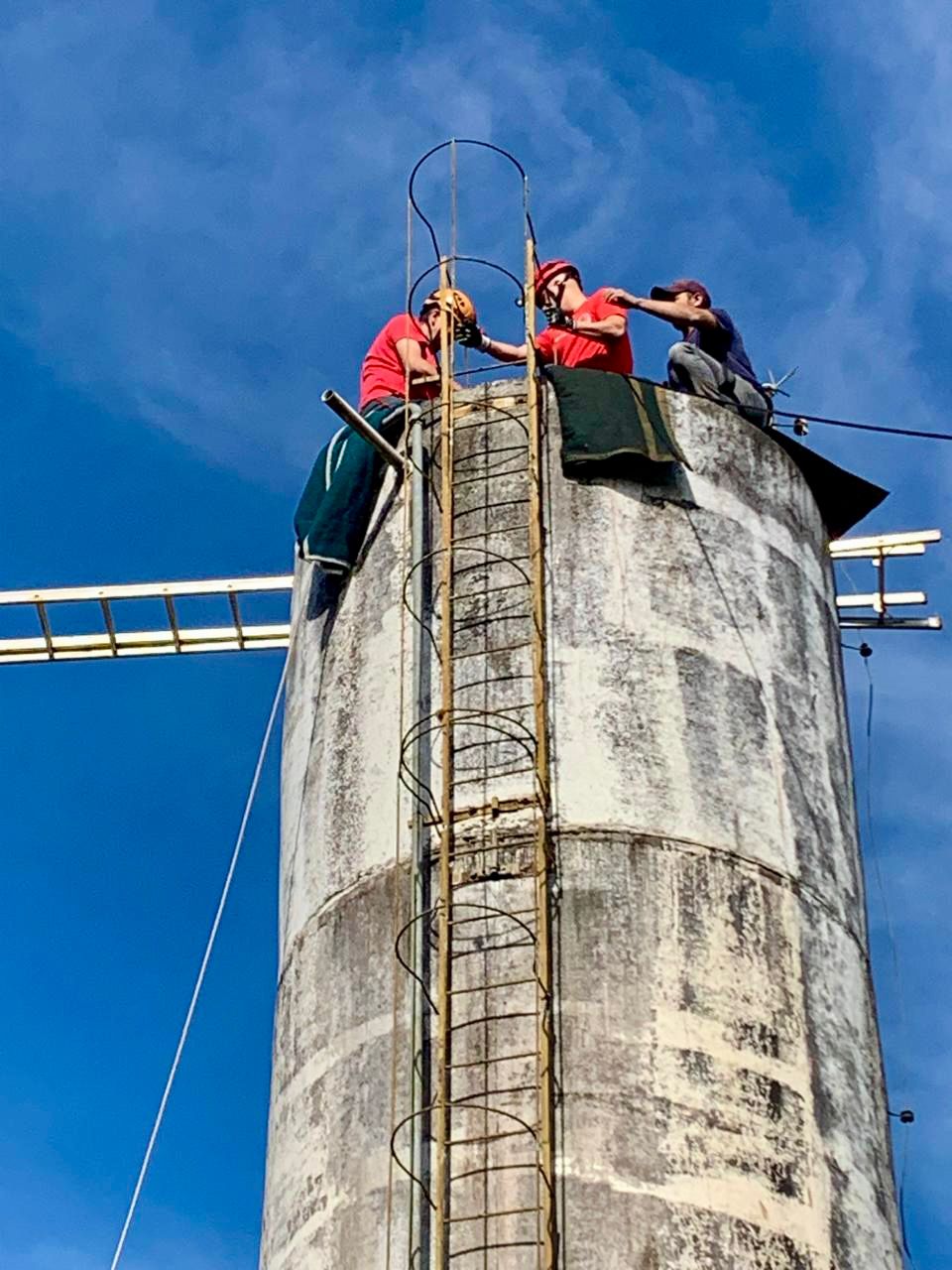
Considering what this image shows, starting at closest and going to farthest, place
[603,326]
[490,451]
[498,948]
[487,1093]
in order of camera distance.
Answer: [487,1093]
[498,948]
[490,451]
[603,326]

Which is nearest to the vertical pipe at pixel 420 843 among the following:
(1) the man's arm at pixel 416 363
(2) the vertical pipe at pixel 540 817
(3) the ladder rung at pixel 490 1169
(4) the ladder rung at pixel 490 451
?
(3) the ladder rung at pixel 490 1169

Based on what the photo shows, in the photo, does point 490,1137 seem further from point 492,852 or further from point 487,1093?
point 492,852

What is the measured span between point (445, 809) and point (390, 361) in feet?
17.1

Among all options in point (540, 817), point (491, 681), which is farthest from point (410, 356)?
point (540, 817)

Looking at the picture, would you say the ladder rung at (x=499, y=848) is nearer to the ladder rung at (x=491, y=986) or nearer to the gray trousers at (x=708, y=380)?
the ladder rung at (x=491, y=986)

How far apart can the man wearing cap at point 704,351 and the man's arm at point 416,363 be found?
1.75 meters

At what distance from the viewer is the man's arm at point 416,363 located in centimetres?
1991

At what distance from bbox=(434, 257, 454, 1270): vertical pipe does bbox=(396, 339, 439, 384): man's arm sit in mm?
257

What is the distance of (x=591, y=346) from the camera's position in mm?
20406

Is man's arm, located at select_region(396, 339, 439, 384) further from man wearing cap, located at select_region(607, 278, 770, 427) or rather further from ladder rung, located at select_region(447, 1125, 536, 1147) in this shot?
ladder rung, located at select_region(447, 1125, 536, 1147)

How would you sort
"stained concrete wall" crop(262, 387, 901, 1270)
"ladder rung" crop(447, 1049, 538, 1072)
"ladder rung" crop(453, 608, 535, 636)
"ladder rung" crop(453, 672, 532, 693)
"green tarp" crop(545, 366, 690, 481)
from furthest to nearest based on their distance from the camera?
"green tarp" crop(545, 366, 690, 481) → "ladder rung" crop(453, 608, 535, 636) → "ladder rung" crop(453, 672, 532, 693) → "ladder rung" crop(447, 1049, 538, 1072) → "stained concrete wall" crop(262, 387, 901, 1270)

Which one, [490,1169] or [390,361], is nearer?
[490,1169]

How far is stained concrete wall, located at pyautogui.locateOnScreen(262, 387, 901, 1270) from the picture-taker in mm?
15422

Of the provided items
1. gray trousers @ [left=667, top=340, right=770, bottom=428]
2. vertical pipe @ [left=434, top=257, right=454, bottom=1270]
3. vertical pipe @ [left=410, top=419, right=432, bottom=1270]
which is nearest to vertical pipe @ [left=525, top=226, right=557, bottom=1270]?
vertical pipe @ [left=434, top=257, right=454, bottom=1270]
